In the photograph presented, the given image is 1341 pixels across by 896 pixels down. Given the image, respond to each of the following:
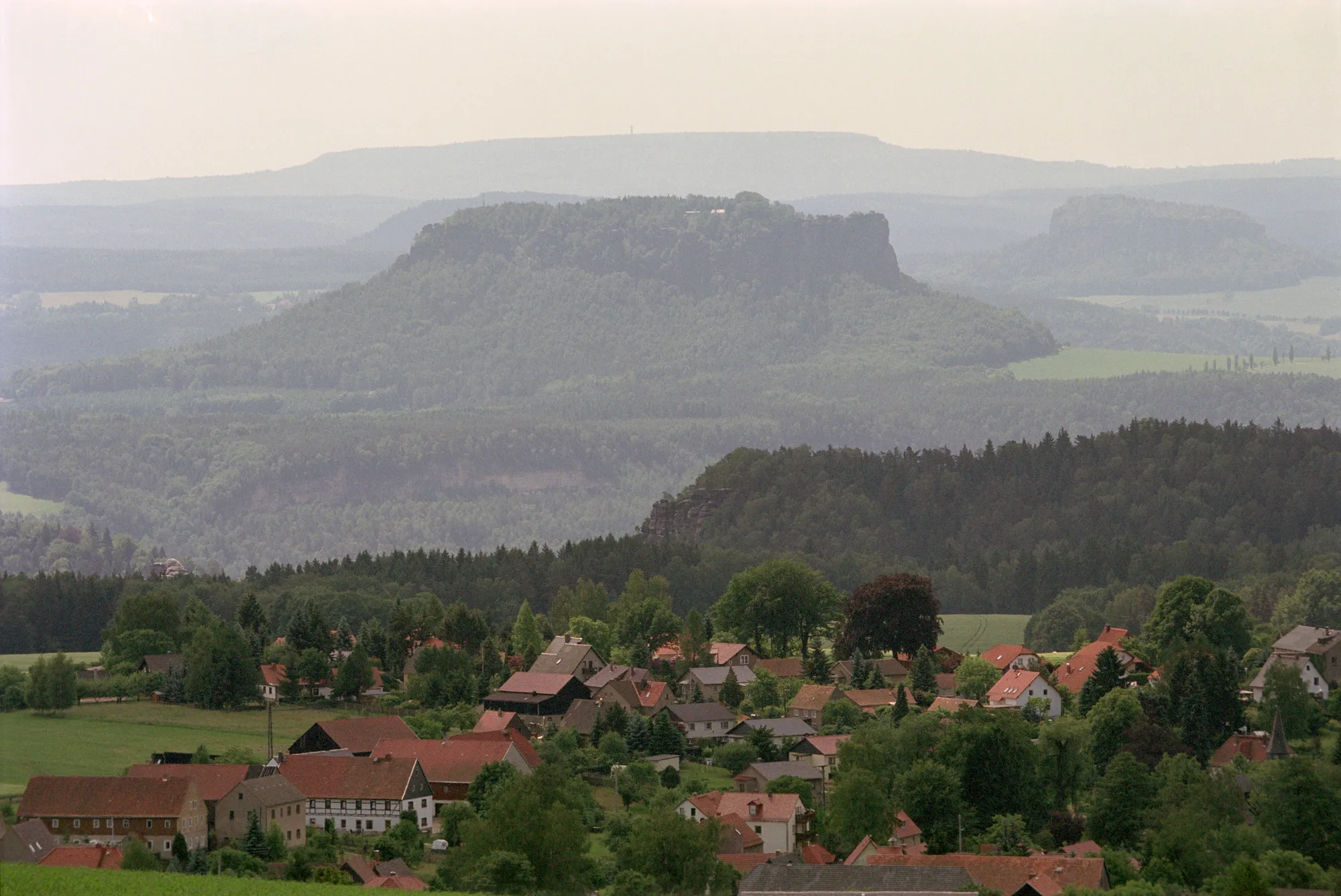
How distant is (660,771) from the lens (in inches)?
3329

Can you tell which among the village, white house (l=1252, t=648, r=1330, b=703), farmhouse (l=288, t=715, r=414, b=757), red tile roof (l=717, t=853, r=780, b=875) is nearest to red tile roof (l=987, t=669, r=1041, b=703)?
the village

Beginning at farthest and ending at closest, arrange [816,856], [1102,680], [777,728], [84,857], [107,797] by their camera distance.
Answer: [1102,680], [777,728], [107,797], [816,856], [84,857]

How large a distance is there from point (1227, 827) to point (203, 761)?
31.8 m

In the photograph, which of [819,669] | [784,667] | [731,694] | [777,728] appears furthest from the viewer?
[784,667]

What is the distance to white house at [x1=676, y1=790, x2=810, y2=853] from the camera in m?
74.9

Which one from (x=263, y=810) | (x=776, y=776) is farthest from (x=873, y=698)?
(x=263, y=810)

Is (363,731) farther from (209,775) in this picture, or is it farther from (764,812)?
(764,812)

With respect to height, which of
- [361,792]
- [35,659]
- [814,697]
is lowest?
[35,659]

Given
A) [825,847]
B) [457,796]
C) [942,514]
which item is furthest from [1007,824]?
[942,514]

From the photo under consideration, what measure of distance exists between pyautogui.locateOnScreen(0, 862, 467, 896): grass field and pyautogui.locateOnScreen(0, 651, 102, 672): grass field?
53.3m

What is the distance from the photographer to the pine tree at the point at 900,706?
8969 centimetres

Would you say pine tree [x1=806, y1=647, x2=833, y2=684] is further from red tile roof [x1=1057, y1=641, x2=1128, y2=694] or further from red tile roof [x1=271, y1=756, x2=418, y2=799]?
red tile roof [x1=271, y1=756, x2=418, y2=799]

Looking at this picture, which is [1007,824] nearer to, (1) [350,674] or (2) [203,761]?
(2) [203,761]

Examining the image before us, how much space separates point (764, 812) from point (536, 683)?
24.0 meters
